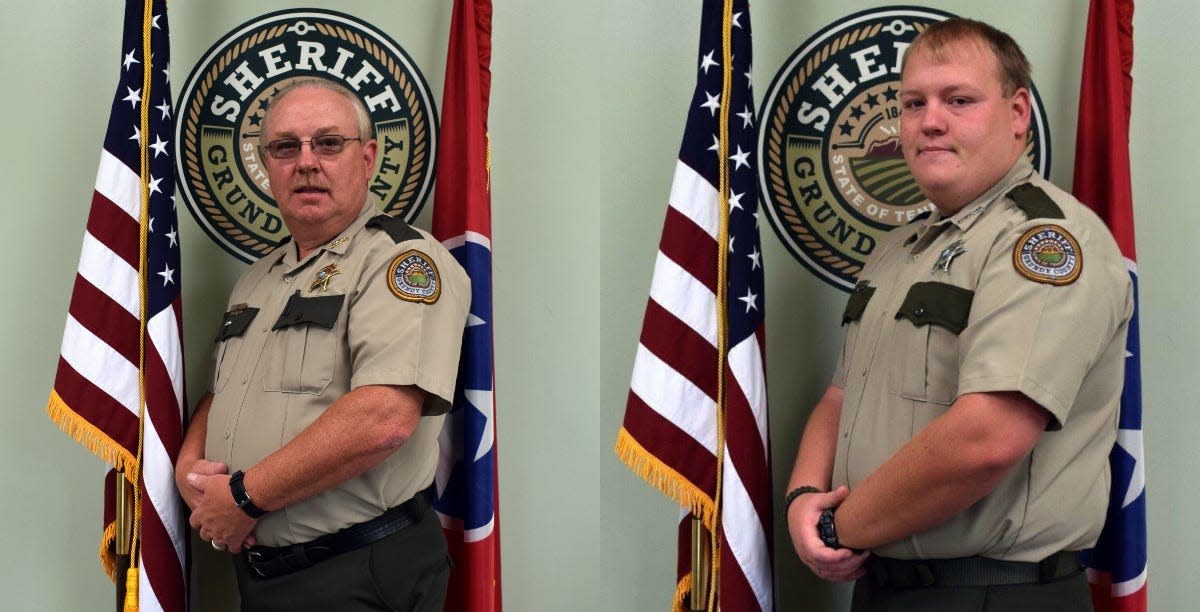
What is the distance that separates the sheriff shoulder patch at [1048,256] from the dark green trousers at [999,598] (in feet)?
1.55

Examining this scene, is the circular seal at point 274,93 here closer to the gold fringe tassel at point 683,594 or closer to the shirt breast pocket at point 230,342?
the shirt breast pocket at point 230,342

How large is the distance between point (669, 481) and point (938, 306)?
0.70 m

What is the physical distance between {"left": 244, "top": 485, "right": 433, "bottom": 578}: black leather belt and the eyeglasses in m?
0.71

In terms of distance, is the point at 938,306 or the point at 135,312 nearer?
the point at 938,306

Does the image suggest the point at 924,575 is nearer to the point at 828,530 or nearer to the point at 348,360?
the point at 828,530

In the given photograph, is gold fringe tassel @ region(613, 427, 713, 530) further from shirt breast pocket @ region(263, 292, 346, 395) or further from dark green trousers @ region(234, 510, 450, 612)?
shirt breast pocket @ region(263, 292, 346, 395)

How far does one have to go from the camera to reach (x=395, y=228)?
214 cm

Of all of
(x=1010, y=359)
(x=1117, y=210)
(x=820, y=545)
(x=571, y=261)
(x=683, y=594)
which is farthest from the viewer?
(x=571, y=261)

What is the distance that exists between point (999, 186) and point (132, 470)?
1803 millimetres

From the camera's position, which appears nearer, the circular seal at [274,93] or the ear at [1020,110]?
the ear at [1020,110]

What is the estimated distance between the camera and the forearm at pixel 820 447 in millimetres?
1909

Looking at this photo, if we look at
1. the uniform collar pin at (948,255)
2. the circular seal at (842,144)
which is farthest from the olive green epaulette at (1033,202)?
the circular seal at (842,144)

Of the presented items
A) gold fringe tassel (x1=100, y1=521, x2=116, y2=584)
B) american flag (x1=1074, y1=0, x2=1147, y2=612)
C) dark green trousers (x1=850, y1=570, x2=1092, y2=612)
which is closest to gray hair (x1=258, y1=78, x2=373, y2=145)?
gold fringe tassel (x1=100, y1=521, x2=116, y2=584)

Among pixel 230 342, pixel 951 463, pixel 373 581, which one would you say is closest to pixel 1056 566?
pixel 951 463
